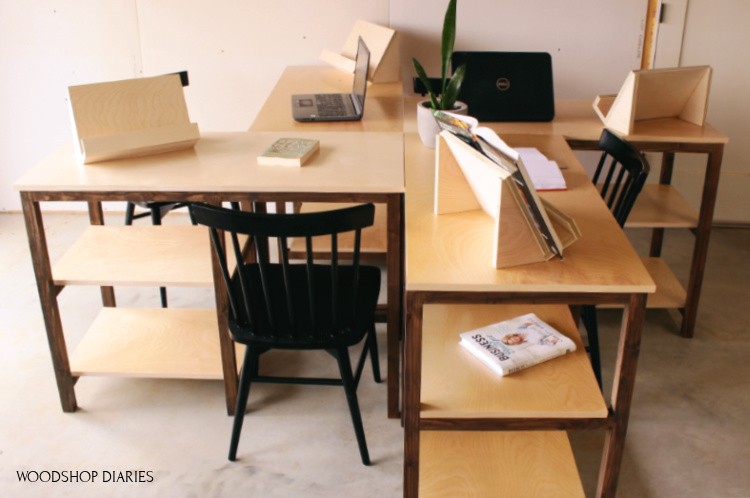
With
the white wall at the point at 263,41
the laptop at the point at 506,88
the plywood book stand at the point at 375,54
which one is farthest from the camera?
the white wall at the point at 263,41

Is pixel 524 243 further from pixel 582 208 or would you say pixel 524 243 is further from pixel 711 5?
pixel 711 5

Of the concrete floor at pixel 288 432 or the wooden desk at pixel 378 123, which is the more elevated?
the wooden desk at pixel 378 123

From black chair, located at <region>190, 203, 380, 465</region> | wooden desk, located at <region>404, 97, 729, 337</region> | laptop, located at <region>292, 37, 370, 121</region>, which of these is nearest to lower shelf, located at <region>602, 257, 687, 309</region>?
wooden desk, located at <region>404, 97, 729, 337</region>

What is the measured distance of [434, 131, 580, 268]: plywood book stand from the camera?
192cm

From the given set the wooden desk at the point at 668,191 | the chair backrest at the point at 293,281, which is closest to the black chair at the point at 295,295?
the chair backrest at the point at 293,281

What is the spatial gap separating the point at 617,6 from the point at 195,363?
2.55 meters

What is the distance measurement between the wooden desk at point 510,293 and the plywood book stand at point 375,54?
1588 millimetres

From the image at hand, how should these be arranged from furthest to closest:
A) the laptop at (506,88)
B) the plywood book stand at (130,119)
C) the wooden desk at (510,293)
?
the laptop at (506,88) → the plywood book stand at (130,119) → the wooden desk at (510,293)

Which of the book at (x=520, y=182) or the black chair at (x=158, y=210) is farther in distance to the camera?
the black chair at (x=158, y=210)

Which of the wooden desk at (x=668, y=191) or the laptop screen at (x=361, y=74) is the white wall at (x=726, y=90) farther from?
the laptop screen at (x=361, y=74)

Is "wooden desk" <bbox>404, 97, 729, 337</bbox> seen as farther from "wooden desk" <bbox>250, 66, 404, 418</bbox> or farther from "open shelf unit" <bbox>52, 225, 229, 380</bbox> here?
"open shelf unit" <bbox>52, 225, 229, 380</bbox>

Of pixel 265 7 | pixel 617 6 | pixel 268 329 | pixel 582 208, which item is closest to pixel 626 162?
pixel 582 208

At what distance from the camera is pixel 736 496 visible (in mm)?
2352

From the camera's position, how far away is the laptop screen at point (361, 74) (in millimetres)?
3207
